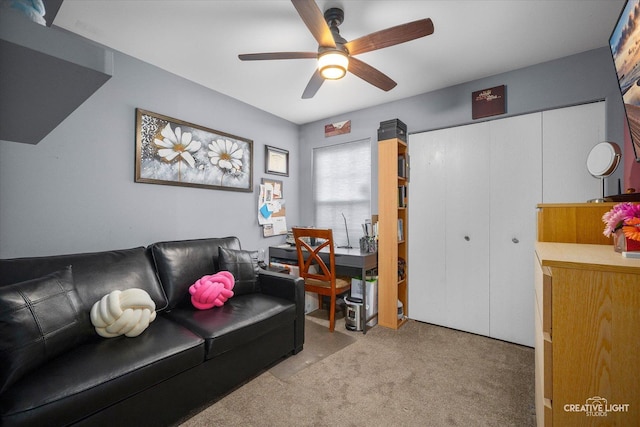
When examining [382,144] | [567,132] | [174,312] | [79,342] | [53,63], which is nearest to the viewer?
[53,63]

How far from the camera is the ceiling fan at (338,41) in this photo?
151 cm

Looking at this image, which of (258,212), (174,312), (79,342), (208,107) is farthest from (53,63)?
(258,212)

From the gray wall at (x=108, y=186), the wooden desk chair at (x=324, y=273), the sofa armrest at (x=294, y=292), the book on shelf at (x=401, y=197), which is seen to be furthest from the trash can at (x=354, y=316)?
the gray wall at (x=108, y=186)

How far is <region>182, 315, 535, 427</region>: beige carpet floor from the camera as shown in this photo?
1613 mm

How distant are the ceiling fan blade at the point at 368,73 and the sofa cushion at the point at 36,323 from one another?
7.18ft

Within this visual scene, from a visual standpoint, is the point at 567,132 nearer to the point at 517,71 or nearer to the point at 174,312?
the point at 517,71

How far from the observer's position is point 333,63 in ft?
5.93

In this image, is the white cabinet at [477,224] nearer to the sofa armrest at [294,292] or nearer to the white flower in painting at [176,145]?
the sofa armrest at [294,292]

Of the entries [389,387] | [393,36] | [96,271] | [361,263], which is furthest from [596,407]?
[96,271]

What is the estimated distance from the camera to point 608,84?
7.22 ft

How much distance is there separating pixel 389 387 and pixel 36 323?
6.56 ft

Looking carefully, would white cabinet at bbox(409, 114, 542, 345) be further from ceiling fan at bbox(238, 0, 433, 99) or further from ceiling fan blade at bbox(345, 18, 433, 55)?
ceiling fan blade at bbox(345, 18, 433, 55)

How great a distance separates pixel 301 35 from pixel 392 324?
109 inches

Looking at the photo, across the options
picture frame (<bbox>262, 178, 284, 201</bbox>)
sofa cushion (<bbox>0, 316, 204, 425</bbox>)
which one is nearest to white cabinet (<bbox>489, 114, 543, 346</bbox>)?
picture frame (<bbox>262, 178, 284, 201</bbox>)
